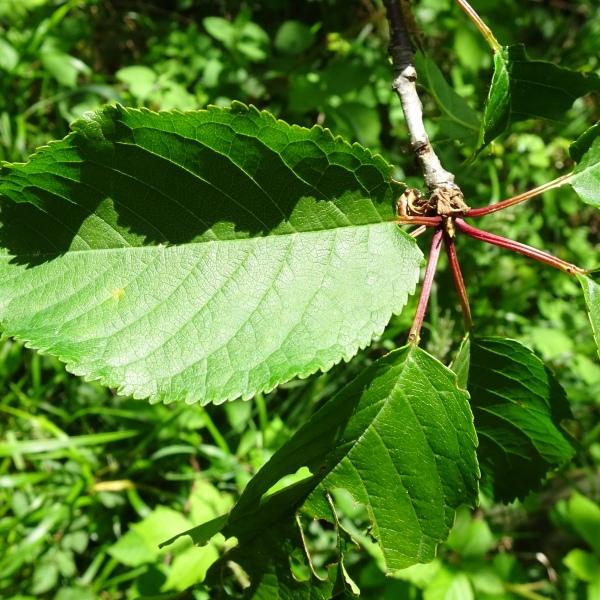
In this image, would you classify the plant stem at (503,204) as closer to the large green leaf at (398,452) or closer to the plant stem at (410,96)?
the plant stem at (410,96)

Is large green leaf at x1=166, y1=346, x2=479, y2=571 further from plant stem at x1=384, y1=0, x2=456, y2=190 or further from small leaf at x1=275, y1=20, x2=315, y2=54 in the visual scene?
small leaf at x1=275, y1=20, x2=315, y2=54

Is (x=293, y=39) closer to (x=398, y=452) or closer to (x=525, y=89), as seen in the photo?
(x=525, y=89)

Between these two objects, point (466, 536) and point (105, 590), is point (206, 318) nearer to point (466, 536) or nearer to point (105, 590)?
point (466, 536)

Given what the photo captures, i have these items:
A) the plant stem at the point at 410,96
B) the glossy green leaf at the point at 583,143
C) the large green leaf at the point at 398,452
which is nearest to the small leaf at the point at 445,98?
the plant stem at the point at 410,96

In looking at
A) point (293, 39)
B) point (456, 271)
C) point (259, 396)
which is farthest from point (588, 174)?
point (293, 39)

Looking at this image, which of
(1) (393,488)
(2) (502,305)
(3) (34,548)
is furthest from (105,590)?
(2) (502,305)

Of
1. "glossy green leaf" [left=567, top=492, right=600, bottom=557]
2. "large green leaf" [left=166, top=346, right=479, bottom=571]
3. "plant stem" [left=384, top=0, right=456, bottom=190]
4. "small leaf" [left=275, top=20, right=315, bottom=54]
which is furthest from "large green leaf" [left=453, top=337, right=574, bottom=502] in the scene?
"small leaf" [left=275, top=20, right=315, bottom=54]
